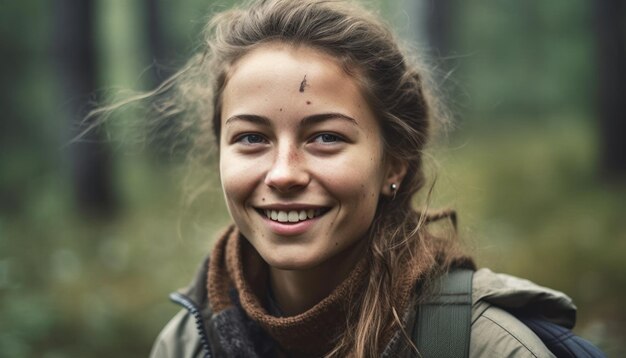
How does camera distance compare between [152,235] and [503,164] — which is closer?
[152,235]

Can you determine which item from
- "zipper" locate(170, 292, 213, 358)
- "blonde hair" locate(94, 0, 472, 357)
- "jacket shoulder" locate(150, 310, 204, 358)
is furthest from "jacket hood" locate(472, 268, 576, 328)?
"jacket shoulder" locate(150, 310, 204, 358)

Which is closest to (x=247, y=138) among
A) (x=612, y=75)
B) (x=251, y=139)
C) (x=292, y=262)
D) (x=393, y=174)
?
(x=251, y=139)

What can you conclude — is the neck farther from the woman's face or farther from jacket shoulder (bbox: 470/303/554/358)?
jacket shoulder (bbox: 470/303/554/358)

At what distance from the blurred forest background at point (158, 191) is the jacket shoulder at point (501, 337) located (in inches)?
28.3

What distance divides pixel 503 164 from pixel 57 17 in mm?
6381

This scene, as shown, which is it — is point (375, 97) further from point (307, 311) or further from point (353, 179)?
point (307, 311)

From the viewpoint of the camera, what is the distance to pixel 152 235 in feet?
25.9

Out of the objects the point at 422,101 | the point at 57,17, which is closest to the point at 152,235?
the point at 57,17

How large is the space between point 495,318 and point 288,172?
0.88 metres

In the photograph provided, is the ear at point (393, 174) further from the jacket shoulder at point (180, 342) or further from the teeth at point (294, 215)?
the jacket shoulder at point (180, 342)

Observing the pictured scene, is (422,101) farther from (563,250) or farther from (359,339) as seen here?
(563,250)

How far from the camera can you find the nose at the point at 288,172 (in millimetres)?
2361

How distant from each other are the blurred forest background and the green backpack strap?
639mm

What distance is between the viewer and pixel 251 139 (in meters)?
2.53
